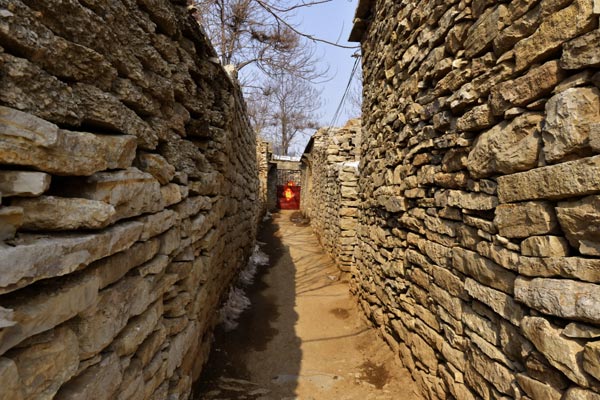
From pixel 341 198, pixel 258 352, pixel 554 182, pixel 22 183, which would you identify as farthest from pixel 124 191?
pixel 341 198

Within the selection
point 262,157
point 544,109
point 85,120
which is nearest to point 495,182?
point 544,109

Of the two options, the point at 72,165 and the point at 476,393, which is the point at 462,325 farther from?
the point at 72,165

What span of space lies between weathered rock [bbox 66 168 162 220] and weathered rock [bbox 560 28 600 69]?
199 centimetres

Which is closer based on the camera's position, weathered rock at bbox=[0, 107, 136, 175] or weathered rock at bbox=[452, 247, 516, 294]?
weathered rock at bbox=[0, 107, 136, 175]

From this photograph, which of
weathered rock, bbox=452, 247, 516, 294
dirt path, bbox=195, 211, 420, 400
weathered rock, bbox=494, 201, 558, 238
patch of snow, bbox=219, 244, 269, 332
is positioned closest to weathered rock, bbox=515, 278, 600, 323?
weathered rock, bbox=452, 247, 516, 294

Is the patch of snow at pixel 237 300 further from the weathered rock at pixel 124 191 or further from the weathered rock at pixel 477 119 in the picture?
the weathered rock at pixel 477 119

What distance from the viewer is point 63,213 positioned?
40.3 inches

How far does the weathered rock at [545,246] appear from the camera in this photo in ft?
4.93

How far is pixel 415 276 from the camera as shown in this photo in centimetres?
293

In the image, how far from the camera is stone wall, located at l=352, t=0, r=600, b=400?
1387 mm

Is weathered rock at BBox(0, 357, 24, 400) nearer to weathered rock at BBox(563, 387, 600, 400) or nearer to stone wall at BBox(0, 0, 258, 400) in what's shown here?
stone wall at BBox(0, 0, 258, 400)

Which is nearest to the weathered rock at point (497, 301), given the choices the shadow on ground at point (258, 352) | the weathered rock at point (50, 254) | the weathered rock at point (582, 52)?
the weathered rock at point (582, 52)

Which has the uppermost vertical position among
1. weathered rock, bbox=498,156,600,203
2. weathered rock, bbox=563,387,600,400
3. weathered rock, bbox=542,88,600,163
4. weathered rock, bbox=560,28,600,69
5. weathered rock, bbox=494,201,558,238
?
weathered rock, bbox=560,28,600,69

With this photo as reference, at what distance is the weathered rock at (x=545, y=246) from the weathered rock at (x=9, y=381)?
2.07 metres
